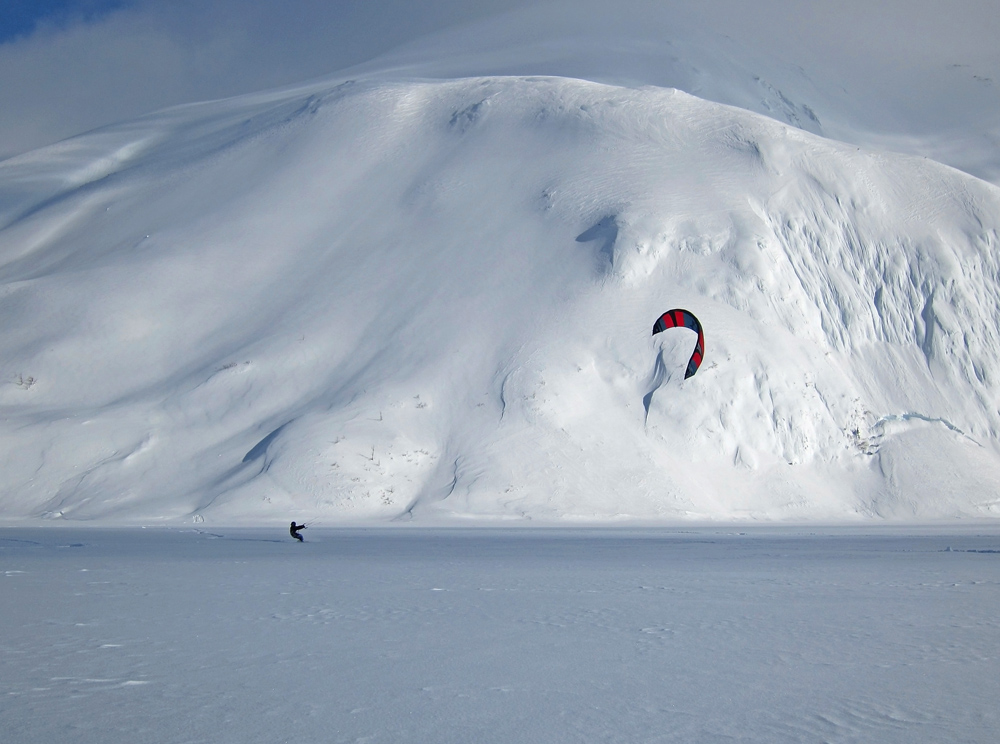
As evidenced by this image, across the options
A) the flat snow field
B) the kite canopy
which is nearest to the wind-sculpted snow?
the kite canopy

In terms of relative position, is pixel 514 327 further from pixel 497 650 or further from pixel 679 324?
pixel 497 650

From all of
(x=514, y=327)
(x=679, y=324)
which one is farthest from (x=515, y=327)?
(x=679, y=324)

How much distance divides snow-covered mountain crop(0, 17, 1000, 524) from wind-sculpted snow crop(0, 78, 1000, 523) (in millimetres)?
158

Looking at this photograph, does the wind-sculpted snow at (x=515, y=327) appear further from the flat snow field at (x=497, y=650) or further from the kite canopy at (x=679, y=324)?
the flat snow field at (x=497, y=650)

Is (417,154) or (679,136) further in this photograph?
(417,154)

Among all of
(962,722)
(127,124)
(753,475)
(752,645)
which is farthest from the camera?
(127,124)

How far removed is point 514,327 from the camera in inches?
1742

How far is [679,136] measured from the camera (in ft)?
177

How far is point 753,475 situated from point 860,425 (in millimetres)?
7312

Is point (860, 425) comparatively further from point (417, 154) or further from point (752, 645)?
point (752, 645)

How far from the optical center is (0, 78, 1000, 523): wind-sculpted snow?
39.7 metres

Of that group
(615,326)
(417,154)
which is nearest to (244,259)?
(417,154)

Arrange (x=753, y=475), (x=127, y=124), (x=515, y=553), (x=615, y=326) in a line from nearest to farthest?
(x=515, y=553) < (x=753, y=475) < (x=615, y=326) < (x=127, y=124)

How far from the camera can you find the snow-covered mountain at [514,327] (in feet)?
130
